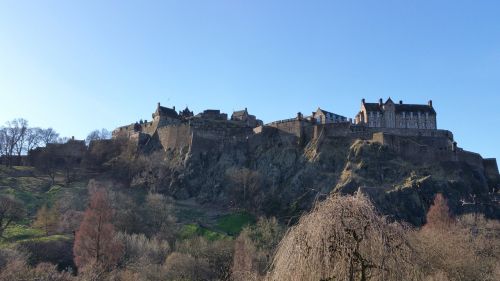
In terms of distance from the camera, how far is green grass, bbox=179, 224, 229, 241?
5778 cm

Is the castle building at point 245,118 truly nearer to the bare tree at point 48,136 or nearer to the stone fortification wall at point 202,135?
the stone fortification wall at point 202,135

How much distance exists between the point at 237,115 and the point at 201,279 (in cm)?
5675

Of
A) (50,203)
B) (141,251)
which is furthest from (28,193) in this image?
(141,251)

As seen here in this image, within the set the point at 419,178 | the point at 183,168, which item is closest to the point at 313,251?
Answer: the point at 419,178

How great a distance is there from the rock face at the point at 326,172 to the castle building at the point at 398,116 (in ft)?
17.1

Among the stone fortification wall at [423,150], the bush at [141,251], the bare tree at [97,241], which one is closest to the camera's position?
the bare tree at [97,241]

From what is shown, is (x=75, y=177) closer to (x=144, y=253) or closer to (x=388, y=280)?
(x=144, y=253)

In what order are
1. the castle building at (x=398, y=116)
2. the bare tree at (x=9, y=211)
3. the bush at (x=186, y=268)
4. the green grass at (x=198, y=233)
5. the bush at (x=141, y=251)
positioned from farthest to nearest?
the castle building at (x=398, y=116) < the bare tree at (x=9, y=211) < the green grass at (x=198, y=233) < the bush at (x=141, y=251) < the bush at (x=186, y=268)

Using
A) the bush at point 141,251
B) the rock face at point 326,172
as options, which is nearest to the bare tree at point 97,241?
the bush at point 141,251

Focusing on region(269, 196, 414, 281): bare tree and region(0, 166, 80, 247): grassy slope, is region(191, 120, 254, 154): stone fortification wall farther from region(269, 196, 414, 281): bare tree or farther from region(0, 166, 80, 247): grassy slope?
region(269, 196, 414, 281): bare tree

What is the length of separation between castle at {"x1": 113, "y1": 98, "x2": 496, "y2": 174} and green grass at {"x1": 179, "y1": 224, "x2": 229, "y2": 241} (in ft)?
54.0

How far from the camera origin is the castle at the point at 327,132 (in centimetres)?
6888

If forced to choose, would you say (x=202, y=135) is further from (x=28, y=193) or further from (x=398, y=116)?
(x=398, y=116)

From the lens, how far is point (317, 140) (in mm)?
70250
